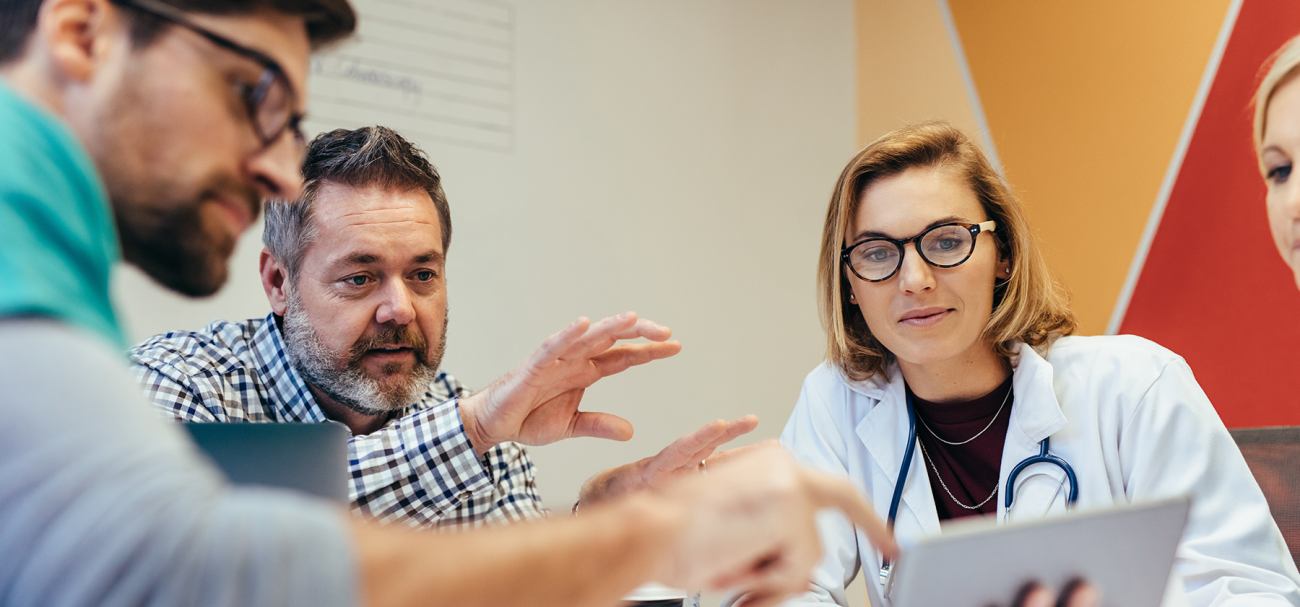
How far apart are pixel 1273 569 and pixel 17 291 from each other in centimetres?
150

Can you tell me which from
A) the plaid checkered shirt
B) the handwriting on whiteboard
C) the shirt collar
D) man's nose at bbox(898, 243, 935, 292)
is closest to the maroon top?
man's nose at bbox(898, 243, 935, 292)

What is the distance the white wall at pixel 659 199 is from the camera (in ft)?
9.03

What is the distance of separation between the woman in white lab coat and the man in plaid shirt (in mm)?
522

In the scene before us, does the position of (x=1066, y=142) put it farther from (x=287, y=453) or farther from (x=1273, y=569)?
(x=287, y=453)

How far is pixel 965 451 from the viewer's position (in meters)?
1.72

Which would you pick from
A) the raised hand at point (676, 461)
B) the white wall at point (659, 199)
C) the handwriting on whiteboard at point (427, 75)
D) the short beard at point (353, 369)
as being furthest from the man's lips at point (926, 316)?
the handwriting on whiteboard at point (427, 75)

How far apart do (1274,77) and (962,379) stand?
95 centimetres

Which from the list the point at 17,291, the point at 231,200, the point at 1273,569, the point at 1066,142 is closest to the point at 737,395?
the point at 1066,142

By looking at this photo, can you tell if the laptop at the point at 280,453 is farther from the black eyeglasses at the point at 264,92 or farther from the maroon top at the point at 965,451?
the maroon top at the point at 965,451

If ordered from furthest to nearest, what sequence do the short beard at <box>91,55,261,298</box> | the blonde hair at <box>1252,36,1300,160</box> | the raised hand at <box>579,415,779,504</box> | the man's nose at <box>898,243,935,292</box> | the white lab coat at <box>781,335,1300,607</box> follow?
the blonde hair at <box>1252,36,1300,160</box>
the man's nose at <box>898,243,935,292</box>
the raised hand at <box>579,415,779,504</box>
the white lab coat at <box>781,335,1300,607</box>
the short beard at <box>91,55,261,298</box>

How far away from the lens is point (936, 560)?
721mm

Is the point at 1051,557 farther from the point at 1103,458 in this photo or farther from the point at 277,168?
the point at 1103,458

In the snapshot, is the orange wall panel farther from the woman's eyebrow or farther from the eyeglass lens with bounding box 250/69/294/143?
the eyeglass lens with bounding box 250/69/294/143

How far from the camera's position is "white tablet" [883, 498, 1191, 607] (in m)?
0.73
